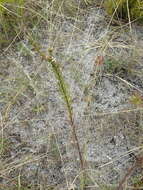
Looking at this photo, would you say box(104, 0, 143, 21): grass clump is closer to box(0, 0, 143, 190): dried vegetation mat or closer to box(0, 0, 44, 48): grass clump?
box(0, 0, 143, 190): dried vegetation mat

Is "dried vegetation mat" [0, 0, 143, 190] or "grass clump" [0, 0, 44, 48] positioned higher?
"grass clump" [0, 0, 44, 48]

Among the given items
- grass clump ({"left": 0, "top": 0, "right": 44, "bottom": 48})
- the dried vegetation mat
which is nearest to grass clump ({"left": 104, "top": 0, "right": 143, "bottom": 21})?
the dried vegetation mat

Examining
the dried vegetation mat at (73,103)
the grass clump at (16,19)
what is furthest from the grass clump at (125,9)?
the grass clump at (16,19)

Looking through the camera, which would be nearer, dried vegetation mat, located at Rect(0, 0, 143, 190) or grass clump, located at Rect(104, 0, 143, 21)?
dried vegetation mat, located at Rect(0, 0, 143, 190)

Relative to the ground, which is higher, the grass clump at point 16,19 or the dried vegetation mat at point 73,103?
the grass clump at point 16,19

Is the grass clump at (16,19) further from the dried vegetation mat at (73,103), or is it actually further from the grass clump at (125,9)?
the grass clump at (125,9)

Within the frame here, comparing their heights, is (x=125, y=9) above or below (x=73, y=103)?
above

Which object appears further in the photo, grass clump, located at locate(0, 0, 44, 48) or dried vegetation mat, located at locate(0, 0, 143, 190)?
grass clump, located at locate(0, 0, 44, 48)

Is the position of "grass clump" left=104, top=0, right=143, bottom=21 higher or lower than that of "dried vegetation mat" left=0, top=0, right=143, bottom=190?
higher

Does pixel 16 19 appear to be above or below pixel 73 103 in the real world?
above

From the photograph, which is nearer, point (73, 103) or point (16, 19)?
point (73, 103)

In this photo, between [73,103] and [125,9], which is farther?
[125,9]

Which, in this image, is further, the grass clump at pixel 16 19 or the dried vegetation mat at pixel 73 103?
the grass clump at pixel 16 19
